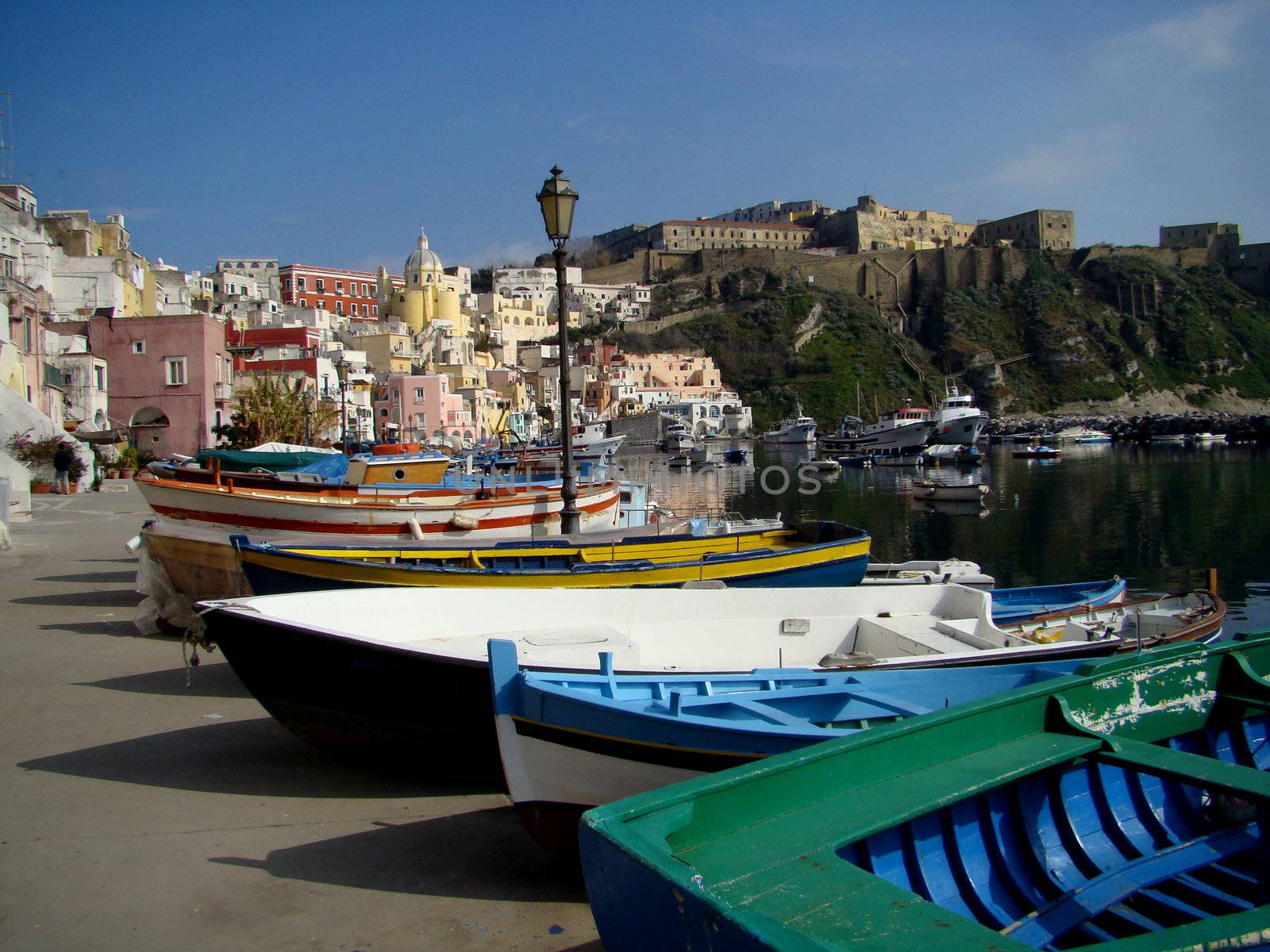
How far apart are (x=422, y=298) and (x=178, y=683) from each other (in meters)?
80.4

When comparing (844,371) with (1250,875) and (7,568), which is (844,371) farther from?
(1250,875)

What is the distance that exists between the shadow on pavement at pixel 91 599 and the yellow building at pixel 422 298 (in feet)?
232

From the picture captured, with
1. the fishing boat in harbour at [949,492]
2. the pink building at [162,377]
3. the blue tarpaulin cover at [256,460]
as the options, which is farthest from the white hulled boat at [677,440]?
the blue tarpaulin cover at [256,460]

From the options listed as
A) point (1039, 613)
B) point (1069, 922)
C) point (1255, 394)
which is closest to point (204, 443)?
point (1039, 613)

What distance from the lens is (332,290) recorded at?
8688cm

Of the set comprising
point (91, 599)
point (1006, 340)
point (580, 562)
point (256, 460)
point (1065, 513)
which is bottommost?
point (1065, 513)

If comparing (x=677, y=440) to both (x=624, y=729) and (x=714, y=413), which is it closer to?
(x=714, y=413)

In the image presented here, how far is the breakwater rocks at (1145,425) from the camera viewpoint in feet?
257

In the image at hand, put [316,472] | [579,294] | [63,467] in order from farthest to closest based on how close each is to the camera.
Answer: [579,294] < [63,467] < [316,472]

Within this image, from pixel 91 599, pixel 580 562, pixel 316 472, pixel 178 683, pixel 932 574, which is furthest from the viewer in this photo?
pixel 316 472

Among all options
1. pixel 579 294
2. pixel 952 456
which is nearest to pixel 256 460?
pixel 952 456

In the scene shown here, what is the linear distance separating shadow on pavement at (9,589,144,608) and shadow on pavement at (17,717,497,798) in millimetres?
5514

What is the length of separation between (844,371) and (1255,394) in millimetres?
48950

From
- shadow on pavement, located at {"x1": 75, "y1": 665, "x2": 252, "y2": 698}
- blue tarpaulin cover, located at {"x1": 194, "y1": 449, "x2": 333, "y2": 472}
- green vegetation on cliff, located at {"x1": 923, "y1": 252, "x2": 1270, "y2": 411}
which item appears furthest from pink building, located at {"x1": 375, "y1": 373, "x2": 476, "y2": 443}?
green vegetation on cliff, located at {"x1": 923, "y1": 252, "x2": 1270, "y2": 411}
